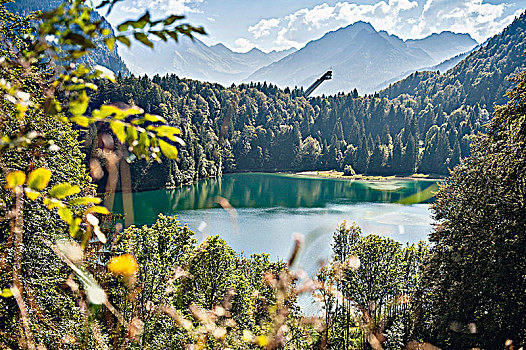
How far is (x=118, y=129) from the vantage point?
0.75m

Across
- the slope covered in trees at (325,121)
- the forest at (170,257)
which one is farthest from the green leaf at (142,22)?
the slope covered in trees at (325,121)

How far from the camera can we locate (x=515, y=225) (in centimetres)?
843

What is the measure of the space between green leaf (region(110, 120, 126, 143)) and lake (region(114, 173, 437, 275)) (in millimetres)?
17064

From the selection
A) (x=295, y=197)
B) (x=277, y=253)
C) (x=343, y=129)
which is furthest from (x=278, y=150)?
(x=277, y=253)

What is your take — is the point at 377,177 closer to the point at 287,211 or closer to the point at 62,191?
the point at 287,211

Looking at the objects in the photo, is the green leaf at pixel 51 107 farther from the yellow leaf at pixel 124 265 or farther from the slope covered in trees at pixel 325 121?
the slope covered in trees at pixel 325 121

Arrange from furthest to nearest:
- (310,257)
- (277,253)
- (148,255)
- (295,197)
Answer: (295,197)
(277,253)
(310,257)
(148,255)

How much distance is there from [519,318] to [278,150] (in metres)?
92.5

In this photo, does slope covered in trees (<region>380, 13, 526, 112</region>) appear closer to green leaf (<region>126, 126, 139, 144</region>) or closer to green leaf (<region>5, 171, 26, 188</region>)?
green leaf (<region>126, 126, 139, 144</region>)

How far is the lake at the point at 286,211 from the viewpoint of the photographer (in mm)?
28328

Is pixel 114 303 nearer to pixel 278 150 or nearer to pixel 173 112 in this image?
pixel 173 112

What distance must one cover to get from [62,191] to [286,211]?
→ 4204 cm

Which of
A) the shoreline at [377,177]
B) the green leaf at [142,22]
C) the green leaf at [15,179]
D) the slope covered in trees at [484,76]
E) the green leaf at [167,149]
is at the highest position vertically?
the slope covered in trees at [484,76]

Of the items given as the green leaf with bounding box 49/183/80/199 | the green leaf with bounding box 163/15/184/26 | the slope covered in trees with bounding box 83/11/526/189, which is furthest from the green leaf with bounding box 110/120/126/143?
the slope covered in trees with bounding box 83/11/526/189
